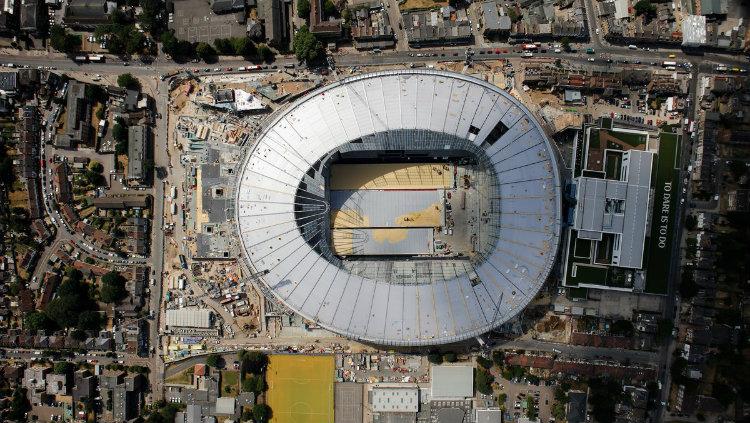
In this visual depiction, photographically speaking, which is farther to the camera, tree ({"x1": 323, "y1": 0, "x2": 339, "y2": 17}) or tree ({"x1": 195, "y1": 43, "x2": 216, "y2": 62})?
tree ({"x1": 323, "y1": 0, "x2": 339, "y2": 17})

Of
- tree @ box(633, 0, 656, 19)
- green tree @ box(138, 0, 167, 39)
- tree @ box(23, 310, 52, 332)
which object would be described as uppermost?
tree @ box(633, 0, 656, 19)

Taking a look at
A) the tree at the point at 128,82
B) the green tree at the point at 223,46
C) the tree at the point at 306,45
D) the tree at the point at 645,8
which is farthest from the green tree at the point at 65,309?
the tree at the point at 645,8

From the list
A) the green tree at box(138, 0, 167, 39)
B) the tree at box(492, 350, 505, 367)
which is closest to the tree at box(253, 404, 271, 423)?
the tree at box(492, 350, 505, 367)

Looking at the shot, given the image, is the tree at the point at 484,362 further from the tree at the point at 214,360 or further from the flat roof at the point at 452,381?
the tree at the point at 214,360

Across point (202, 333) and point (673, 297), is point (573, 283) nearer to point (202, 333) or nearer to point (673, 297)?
point (673, 297)

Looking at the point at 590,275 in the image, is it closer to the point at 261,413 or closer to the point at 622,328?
the point at 622,328

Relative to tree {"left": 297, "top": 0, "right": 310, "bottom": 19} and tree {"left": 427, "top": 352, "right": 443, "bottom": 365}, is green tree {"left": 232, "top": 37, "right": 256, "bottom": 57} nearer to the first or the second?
tree {"left": 297, "top": 0, "right": 310, "bottom": 19}
